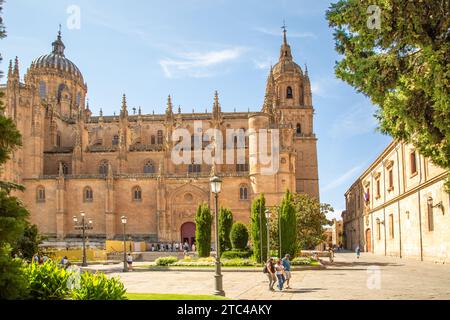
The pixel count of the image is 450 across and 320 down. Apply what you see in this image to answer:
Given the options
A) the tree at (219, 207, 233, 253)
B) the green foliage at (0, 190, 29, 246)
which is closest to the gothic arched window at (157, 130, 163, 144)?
the tree at (219, 207, 233, 253)

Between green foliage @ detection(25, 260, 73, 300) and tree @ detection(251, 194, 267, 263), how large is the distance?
2071cm

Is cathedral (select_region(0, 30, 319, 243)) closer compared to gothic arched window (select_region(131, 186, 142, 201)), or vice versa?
cathedral (select_region(0, 30, 319, 243))

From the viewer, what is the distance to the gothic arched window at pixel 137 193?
55875 mm

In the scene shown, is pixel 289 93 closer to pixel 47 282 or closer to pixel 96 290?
pixel 47 282

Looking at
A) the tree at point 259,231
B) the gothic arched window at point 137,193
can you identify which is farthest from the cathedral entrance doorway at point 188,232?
the tree at point 259,231

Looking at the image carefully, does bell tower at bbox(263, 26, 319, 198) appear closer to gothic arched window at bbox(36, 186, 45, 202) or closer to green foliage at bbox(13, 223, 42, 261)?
gothic arched window at bbox(36, 186, 45, 202)

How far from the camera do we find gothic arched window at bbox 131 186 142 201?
183 ft

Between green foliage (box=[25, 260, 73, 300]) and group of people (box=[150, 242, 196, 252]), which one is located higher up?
green foliage (box=[25, 260, 73, 300])

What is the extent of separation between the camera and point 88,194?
56.2 meters

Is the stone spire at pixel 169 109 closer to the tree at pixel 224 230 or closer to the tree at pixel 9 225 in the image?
the tree at pixel 224 230

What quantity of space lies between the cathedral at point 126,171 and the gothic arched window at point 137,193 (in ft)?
0.36

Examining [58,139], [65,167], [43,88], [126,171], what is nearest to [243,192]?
[126,171]

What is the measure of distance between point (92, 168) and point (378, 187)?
33113mm
